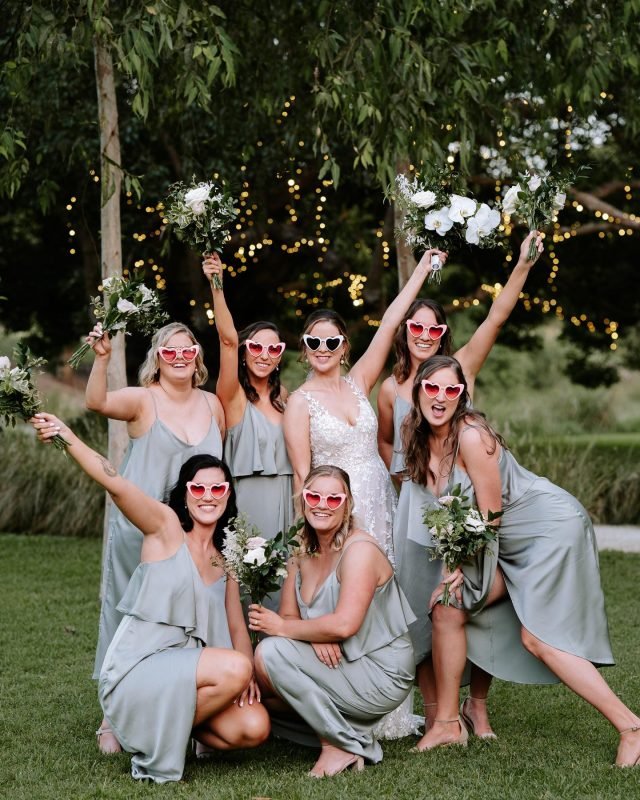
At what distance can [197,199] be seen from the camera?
507cm

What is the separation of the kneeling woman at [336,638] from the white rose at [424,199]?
1.42m

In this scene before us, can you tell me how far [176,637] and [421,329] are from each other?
1.81 metres

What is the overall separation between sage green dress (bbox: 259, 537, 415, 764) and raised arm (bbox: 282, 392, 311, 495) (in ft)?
1.98

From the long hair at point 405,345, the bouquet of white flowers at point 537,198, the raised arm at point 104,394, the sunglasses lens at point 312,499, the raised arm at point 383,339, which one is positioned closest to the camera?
the sunglasses lens at point 312,499

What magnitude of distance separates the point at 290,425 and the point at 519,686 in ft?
6.96

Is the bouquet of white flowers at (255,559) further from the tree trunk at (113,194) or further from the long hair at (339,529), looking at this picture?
the tree trunk at (113,194)

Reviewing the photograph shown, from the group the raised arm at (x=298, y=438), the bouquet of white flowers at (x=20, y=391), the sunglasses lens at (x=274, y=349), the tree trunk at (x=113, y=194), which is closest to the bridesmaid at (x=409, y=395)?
the raised arm at (x=298, y=438)

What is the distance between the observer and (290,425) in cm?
527

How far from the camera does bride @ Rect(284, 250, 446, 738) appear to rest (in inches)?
207

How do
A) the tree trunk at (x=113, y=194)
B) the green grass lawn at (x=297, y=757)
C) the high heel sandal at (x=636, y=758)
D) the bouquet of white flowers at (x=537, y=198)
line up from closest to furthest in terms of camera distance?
1. the green grass lawn at (x=297, y=757)
2. the high heel sandal at (x=636, y=758)
3. the bouquet of white flowers at (x=537, y=198)
4. the tree trunk at (x=113, y=194)

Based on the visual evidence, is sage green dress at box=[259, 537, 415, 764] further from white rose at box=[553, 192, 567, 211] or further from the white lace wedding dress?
white rose at box=[553, 192, 567, 211]

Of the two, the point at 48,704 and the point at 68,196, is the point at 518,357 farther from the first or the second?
the point at 48,704

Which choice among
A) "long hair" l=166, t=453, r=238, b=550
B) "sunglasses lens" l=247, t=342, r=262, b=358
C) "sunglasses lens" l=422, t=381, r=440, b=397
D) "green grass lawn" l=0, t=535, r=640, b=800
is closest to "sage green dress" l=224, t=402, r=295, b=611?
"sunglasses lens" l=247, t=342, r=262, b=358

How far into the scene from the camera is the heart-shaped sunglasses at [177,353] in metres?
5.07
